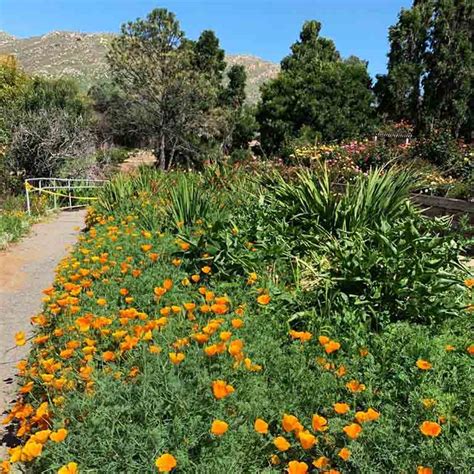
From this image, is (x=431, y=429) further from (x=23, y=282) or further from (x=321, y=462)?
(x=23, y=282)

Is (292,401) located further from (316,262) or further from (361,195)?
(361,195)

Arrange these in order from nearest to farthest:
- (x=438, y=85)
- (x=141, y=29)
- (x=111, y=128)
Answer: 1. (x=438, y=85)
2. (x=141, y=29)
3. (x=111, y=128)

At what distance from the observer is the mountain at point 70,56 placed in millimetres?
61188

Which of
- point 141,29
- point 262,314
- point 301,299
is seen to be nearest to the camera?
point 262,314

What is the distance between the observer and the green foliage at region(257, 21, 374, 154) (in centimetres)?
2266

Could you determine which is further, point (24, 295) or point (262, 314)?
point (24, 295)

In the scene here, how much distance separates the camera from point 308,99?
74.8 ft

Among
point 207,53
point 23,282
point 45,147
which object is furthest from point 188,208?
point 207,53

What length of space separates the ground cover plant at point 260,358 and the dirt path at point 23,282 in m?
0.76

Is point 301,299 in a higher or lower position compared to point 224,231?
lower

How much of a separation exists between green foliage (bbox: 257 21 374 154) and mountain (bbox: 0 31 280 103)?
34.1 m

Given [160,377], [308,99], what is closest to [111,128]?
[308,99]

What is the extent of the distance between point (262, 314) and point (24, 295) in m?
3.98

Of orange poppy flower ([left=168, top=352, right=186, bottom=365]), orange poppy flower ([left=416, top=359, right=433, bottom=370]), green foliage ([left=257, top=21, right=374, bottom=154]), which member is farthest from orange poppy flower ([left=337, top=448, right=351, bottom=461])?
green foliage ([left=257, top=21, right=374, bottom=154])
